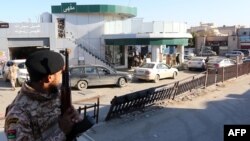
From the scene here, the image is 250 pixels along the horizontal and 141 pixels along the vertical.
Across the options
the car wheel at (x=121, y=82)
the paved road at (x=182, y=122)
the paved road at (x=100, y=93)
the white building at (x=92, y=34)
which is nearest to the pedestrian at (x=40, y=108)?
the paved road at (x=182, y=122)

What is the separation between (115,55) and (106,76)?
39.8 ft

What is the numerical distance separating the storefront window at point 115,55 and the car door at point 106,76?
11.0m

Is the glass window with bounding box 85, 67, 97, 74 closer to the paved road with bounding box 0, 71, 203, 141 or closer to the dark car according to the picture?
the dark car

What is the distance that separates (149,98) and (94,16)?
63.8 feet

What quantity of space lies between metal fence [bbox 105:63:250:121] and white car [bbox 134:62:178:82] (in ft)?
14.2

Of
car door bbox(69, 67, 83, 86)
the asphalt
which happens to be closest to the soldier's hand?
the asphalt

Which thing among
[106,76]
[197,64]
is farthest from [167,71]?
[197,64]

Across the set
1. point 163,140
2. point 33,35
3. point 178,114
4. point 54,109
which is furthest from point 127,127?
point 33,35

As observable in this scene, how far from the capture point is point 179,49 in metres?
33.4

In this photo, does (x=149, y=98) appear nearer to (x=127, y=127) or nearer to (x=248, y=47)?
(x=127, y=127)

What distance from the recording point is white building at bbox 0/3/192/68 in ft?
90.5

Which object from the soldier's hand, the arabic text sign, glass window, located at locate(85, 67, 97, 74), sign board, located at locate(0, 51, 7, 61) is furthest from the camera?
the arabic text sign

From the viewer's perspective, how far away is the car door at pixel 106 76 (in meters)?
20.6

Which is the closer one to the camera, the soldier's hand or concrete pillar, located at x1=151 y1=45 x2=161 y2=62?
the soldier's hand
